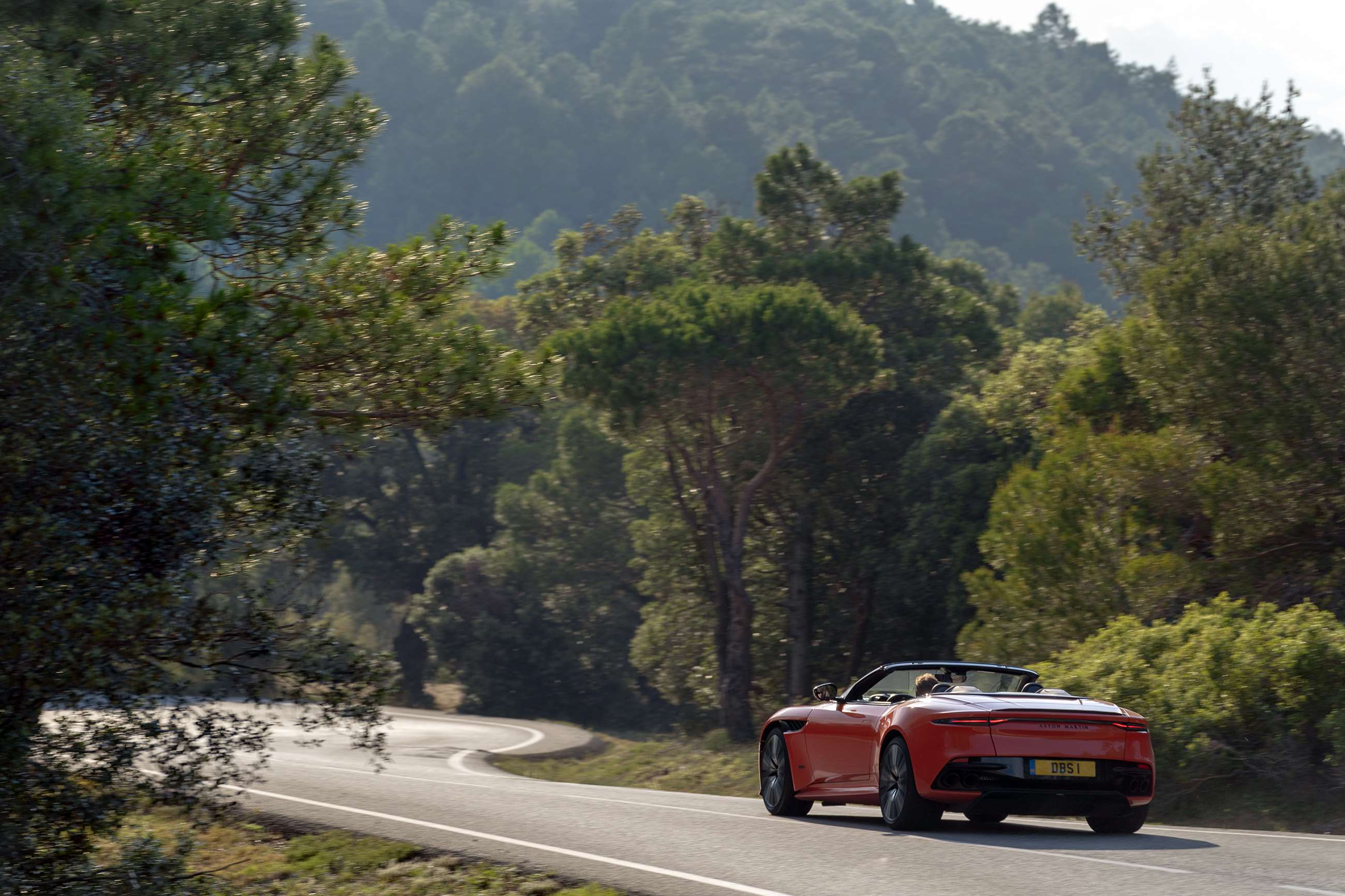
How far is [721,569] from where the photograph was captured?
37562 millimetres

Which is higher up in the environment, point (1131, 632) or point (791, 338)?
point (791, 338)

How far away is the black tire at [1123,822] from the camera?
10.7 metres

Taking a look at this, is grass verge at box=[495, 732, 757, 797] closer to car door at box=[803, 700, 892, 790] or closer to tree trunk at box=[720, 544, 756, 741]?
tree trunk at box=[720, 544, 756, 741]

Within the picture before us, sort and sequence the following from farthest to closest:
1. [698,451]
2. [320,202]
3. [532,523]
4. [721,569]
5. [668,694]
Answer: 1. [532,523]
2. [668,694]
3. [721,569]
4. [698,451]
5. [320,202]

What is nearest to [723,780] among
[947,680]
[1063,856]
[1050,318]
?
[947,680]

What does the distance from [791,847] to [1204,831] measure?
3.36 metres

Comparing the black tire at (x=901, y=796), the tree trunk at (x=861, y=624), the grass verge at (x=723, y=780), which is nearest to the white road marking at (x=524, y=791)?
the black tire at (x=901, y=796)

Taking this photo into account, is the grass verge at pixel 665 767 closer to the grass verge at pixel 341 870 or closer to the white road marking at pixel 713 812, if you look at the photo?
the white road marking at pixel 713 812

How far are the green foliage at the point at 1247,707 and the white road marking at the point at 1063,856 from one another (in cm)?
528

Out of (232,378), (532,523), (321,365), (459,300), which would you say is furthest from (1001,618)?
(532,523)

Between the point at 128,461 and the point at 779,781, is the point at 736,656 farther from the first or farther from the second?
the point at 128,461

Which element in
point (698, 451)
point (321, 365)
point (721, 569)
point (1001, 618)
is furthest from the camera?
point (721, 569)

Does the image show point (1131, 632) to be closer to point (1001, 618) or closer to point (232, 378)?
point (1001, 618)

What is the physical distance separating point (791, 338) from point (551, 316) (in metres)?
10.7
